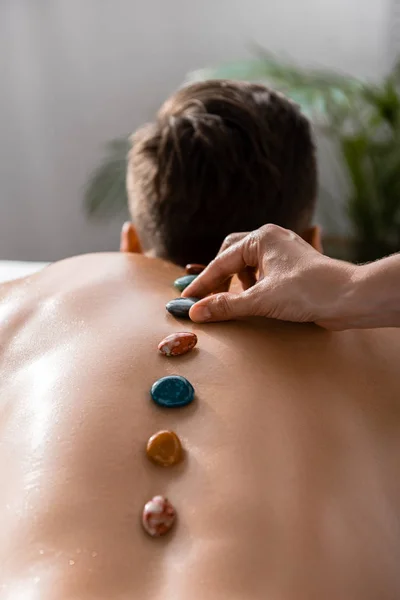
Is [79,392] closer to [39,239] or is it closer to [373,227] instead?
[373,227]

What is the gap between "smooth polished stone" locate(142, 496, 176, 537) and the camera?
2.35 feet

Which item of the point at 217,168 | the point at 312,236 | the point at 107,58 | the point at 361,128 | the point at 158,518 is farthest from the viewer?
the point at 107,58

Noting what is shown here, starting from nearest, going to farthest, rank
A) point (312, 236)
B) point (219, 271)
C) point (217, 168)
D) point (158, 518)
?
point (158, 518) → point (219, 271) → point (217, 168) → point (312, 236)

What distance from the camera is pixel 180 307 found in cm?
94

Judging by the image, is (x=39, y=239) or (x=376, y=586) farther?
(x=39, y=239)

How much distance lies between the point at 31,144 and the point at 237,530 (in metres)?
2.72

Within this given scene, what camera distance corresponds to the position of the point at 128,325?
3.01ft

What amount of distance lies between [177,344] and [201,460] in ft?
0.48

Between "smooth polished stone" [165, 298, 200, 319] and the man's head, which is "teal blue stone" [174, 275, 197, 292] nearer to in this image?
"smooth polished stone" [165, 298, 200, 319]

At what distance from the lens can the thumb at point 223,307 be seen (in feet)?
3.01

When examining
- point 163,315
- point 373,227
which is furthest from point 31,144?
point 163,315

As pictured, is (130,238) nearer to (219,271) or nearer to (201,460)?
(219,271)

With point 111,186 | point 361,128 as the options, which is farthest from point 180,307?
point 111,186

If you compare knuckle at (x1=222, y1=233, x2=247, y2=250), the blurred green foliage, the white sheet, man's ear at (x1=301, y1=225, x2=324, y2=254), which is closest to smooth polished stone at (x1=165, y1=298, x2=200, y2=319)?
knuckle at (x1=222, y1=233, x2=247, y2=250)
